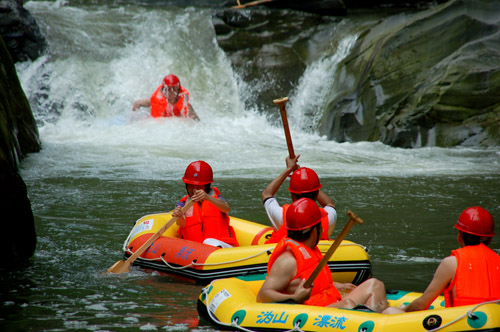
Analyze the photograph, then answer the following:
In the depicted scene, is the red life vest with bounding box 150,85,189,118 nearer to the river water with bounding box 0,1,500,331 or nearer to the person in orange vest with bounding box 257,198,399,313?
the river water with bounding box 0,1,500,331

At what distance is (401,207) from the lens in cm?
791

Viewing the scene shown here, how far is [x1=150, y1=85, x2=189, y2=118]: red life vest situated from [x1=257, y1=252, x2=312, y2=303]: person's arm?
988 cm

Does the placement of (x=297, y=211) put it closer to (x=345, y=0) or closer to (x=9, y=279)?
(x=9, y=279)

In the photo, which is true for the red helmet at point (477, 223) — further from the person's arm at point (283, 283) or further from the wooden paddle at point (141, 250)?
the wooden paddle at point (141, 250)

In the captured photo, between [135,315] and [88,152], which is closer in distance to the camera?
[135,315]

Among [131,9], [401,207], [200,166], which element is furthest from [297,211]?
[131,9]

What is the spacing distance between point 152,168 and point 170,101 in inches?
126

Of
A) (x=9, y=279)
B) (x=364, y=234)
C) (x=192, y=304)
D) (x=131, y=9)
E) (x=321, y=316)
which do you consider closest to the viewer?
(x=321, y=316)

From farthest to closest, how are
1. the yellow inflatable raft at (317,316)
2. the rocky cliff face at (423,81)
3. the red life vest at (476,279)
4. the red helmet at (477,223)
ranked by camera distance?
the rocky cliff face at (423,81)
the red helmet at (477,223)
the red life vest at (476,279)
the yellow inflatable raft at (317,316)

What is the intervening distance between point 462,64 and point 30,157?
772cm

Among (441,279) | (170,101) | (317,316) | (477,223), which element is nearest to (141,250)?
Answer: (317,316)

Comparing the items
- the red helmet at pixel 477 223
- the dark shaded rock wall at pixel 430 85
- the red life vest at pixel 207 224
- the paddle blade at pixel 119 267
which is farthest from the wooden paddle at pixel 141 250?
the dark shaded rock wall at pixel 430 85

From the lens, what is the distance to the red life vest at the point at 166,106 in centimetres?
1349

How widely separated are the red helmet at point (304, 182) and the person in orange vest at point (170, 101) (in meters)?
9.01
